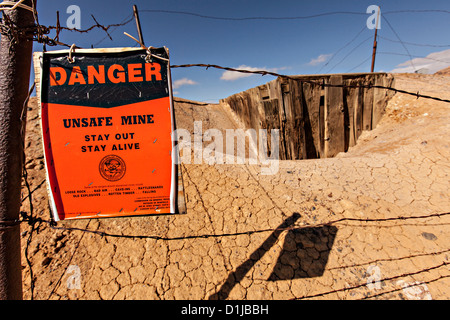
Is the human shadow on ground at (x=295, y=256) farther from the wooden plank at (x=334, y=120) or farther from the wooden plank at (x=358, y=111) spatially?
the wooden plank at (x=358, y=111)

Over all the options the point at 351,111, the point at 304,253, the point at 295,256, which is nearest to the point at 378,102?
the point at 351,111

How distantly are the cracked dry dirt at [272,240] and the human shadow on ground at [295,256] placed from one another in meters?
0.01

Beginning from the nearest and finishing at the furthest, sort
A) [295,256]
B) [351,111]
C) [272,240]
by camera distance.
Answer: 1. [295,256]
2. [272,240]
3. [351,111]

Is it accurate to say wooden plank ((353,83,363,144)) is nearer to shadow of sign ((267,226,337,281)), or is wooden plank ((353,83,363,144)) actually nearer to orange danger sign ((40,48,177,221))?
shadow of sign ((267,226,337,281))

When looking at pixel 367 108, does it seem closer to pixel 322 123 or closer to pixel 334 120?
pixel 334 120

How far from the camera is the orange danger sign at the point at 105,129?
4.30 ft

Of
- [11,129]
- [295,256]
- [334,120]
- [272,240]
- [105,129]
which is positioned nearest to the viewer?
[11,129]

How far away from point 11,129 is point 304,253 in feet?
10.2

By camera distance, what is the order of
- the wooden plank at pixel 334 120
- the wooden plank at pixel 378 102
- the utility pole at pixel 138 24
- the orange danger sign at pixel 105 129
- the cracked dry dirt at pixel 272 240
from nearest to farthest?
1. the orange danger sign at pixel 105 129
2. the utility pole at pixel 138 24
3. the cracked dry dirt at pixel 272 240
4. the wooden plank at pixel 334 120
5. the wooden plank at pixel 378 102

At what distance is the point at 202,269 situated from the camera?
8.00 ft

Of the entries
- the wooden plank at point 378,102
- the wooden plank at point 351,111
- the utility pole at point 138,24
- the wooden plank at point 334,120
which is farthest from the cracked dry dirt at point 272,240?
the utility pole at point 138,24

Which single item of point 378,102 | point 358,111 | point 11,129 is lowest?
point 11,129

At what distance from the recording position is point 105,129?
1.34 m

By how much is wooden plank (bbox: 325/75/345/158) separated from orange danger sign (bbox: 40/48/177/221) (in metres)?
4.90
